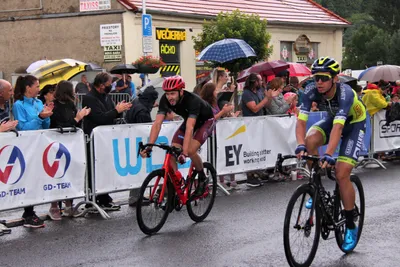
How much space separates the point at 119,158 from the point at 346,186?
13.2 ft

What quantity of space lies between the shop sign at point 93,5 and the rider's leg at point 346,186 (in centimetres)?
2027

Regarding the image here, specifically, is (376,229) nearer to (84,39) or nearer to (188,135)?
(188,135)

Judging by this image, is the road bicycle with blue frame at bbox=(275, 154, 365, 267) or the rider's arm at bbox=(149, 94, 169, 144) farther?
the rider's arm at bbox=(149, 94, 169, 144)

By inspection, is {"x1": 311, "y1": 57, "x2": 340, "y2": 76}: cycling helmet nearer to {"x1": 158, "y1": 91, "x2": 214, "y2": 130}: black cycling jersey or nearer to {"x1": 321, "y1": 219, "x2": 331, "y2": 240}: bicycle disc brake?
{"x1": 321, "y1": 219, "x2": 331, "y2": 240}: bicycle disc brake

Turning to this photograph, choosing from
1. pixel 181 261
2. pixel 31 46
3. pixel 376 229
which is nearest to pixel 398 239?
pixel 376 229

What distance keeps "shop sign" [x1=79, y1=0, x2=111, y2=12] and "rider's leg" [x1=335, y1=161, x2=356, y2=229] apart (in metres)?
20.3

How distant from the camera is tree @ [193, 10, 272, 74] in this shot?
26953mm

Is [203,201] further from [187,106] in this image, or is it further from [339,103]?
[339,103]

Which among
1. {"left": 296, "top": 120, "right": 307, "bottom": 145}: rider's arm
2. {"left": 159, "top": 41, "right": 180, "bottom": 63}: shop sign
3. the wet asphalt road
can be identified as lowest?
the wet asphalt road

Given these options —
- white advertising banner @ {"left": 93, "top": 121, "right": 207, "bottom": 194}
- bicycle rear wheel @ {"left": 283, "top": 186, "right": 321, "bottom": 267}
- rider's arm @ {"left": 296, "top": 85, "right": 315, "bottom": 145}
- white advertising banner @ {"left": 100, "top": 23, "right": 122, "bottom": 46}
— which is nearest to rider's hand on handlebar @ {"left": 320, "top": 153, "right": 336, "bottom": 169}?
bicycle rear wheel @ {"left": 283, "top": 186, "right": 321, "bottom": 267}

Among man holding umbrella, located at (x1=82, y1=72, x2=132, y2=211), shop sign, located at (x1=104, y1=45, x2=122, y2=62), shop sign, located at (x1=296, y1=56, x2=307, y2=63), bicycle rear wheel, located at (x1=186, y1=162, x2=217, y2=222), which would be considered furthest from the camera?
shop sign, located at (x1=296, y1=56, x2=307, y2=63)

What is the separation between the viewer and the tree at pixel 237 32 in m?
27.0

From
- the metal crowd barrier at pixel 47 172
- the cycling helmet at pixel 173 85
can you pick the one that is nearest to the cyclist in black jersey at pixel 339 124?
the cycling helmet at pixel 173 85

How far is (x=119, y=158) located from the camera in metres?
9.93
